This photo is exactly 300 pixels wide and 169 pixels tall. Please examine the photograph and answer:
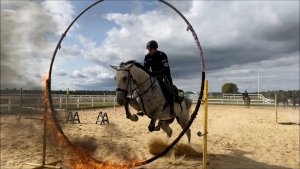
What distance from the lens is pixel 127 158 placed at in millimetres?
14211

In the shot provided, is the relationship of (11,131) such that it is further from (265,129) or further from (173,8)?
(265,129)

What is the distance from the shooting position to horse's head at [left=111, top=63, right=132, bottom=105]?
26.0 feet

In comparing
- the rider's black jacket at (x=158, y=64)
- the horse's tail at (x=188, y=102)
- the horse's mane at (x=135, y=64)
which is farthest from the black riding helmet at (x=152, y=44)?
the horse's tail at (x=188, y=102)

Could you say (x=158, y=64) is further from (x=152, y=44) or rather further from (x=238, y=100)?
(x=238, y=100)

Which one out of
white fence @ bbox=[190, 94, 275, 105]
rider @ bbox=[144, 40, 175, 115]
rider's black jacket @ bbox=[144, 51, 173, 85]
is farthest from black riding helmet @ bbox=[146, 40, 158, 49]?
white fence @ bbox=[190, 94, 275, 105]

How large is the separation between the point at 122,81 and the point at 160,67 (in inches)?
77.3

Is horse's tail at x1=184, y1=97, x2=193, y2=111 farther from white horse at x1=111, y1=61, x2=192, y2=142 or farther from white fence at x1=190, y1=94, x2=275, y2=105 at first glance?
white fence at x1=190, y1=94, x2=275, y2=105

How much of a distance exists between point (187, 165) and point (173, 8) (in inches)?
247

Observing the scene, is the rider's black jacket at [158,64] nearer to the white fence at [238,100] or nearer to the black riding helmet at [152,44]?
the black riding helmet at [152,44]

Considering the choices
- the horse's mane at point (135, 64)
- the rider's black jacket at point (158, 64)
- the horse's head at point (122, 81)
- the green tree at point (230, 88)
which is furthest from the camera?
the green tree at point (230, 88)

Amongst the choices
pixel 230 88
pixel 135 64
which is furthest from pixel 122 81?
pixel 230 88

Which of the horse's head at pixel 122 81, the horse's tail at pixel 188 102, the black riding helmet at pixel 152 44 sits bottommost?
the horse's tail at pixel 188 102

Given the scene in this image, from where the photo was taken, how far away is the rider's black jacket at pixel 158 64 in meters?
9.59

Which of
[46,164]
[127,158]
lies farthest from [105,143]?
[46,164]
